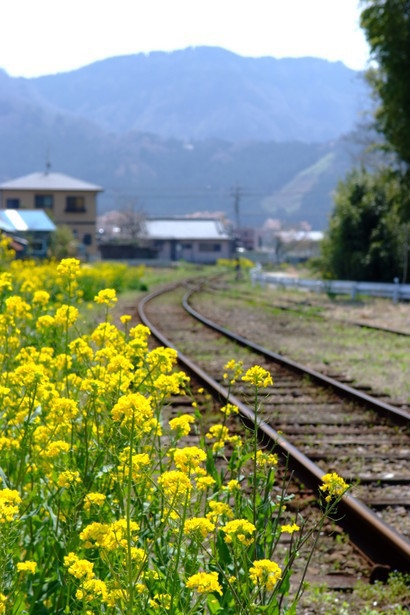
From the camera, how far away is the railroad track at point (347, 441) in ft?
16.6

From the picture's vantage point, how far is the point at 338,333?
1698 centimetres

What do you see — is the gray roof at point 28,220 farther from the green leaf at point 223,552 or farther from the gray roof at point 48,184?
the green leaf at point 223,552

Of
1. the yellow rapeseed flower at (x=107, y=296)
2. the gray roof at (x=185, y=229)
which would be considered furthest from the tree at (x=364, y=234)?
the gray roof at (x=185, y=229)

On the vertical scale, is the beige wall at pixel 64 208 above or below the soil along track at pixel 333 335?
above

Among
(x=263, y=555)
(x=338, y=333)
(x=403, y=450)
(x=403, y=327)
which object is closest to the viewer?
(x=263, y=555)

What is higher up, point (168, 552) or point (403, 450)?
point (168, 552)

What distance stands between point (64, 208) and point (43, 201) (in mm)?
1915

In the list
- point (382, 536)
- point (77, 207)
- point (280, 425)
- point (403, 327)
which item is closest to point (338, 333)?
point (403, 327)

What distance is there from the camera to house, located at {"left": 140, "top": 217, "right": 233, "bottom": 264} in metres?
112

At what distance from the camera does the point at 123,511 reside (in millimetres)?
3475

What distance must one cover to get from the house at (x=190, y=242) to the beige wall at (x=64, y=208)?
21.4 meters

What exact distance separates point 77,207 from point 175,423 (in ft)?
278

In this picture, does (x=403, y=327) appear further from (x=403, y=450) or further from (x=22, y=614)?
(x=22, y=614)

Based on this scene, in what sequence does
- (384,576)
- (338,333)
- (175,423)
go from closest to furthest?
(175,423)
(384,576)
(338,333)
